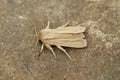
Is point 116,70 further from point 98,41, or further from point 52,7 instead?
point 52,7

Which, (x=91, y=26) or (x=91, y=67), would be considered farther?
(x=91, y=26)

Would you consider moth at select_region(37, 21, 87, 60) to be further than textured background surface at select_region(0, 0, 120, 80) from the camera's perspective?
Yes

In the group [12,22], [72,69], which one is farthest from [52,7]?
[72,69]

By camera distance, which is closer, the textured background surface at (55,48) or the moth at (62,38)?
the textured background surface at (55,48)
